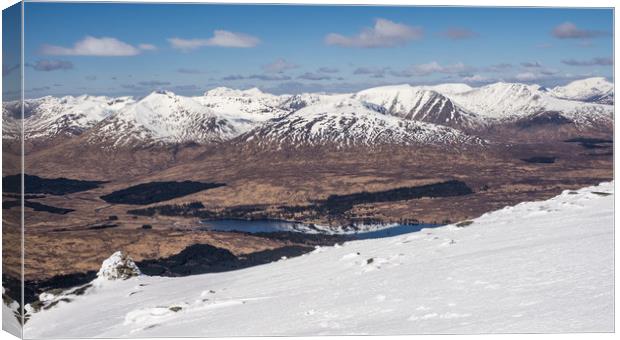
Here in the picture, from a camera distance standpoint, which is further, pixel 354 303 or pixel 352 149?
pixel 352 149

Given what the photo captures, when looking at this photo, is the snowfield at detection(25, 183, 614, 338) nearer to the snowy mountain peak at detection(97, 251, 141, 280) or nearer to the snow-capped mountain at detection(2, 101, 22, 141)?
the snowy mountain peak at detection(97, 251, 141, 280)

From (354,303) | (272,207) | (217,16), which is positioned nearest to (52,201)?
(272,207)

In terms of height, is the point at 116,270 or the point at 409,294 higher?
the point at 409,294

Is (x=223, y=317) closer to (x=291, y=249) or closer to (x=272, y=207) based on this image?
(x=291, y=249)

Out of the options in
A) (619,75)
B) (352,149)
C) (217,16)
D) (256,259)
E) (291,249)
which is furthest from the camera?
(352,149)

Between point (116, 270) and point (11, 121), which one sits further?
point (116, 270)

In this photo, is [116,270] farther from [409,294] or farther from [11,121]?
[409,294]

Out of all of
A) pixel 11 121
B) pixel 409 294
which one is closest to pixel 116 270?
pixel 11 121

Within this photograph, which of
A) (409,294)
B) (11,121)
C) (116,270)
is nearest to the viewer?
(409,294)
